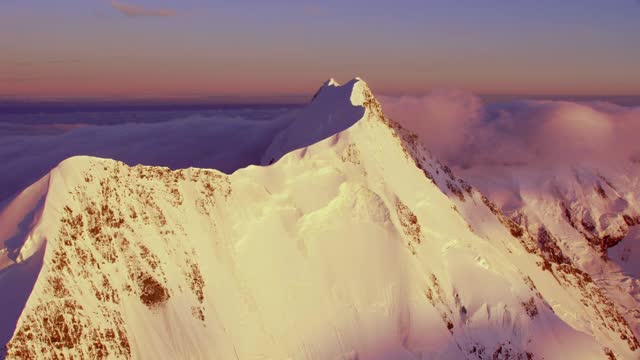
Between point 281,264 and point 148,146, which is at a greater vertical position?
point 148,146

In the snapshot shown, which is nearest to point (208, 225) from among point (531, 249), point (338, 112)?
point (338, 112)

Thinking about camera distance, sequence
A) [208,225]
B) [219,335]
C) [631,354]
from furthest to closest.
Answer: [631,354], [208,225], [219,335]

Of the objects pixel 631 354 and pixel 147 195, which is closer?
pixel 147 195

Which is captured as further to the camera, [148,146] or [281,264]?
[148,146]

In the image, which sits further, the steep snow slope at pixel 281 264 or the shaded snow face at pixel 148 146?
the shaded snow face at pixel 148 146

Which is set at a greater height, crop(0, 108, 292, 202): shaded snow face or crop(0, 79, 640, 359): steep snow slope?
crop(0, 108, 292, 202): shaded snow face

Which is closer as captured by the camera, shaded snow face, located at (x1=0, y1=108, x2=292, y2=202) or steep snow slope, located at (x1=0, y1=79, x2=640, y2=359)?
steep snow slope, located at (x1=0, y1=79, x2=640, y2=359)

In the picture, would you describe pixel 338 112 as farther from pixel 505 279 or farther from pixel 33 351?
pixel 33 351

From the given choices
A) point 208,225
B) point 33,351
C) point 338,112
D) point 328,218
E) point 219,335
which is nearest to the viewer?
point 33,351
